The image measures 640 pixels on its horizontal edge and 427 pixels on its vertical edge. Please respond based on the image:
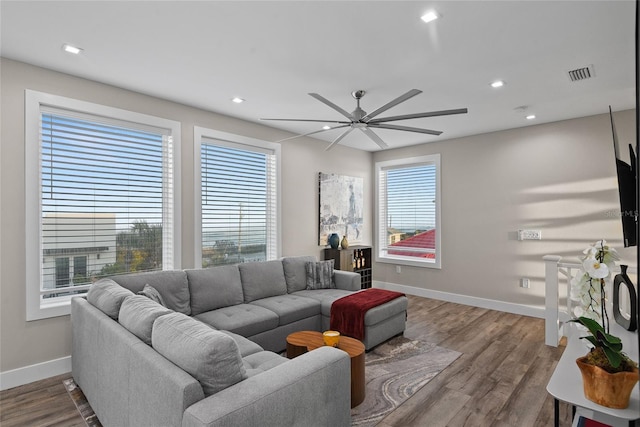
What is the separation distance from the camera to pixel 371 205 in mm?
6660

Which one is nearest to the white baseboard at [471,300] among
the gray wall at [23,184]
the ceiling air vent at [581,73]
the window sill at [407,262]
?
the window sill at [407,262]

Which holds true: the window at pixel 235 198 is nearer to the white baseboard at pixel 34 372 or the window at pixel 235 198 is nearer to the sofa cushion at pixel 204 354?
the white baseboard at pixel 34 372

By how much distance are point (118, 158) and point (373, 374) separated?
3.27 m

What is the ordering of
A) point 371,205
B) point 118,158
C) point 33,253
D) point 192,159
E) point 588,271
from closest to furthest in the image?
point 588,271, point 33,253, point 118,158, point 192,159, point 371,205

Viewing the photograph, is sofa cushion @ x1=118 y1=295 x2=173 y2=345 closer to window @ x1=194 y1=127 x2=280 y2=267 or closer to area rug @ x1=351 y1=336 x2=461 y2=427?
area rug @ x1=351 y1=336 x2=461 y2=427

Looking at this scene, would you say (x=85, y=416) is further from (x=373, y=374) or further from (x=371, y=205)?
(x=371, y=205)

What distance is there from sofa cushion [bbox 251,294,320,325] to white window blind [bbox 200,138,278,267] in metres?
0.94

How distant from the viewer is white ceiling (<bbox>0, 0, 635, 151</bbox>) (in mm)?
2121

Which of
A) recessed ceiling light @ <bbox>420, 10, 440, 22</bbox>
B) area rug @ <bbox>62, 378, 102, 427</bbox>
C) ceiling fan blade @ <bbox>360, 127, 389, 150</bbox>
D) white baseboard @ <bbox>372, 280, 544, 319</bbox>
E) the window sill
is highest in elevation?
recessed ceiling light @ <bbox>420, 10, 440, 22</bbox>

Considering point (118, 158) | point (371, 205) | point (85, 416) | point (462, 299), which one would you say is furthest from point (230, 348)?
point (371, 205)

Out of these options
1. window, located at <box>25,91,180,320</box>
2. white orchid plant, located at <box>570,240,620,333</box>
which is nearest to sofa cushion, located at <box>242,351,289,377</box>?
white orchid plant, located at <box>570,240,620,333</box>

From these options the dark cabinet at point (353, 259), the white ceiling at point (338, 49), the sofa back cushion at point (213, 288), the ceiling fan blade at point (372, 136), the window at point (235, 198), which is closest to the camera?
the white ceiling at point (338, 49)

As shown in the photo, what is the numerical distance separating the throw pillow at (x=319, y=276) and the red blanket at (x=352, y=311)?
0.71m

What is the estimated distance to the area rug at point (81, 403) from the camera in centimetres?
232
